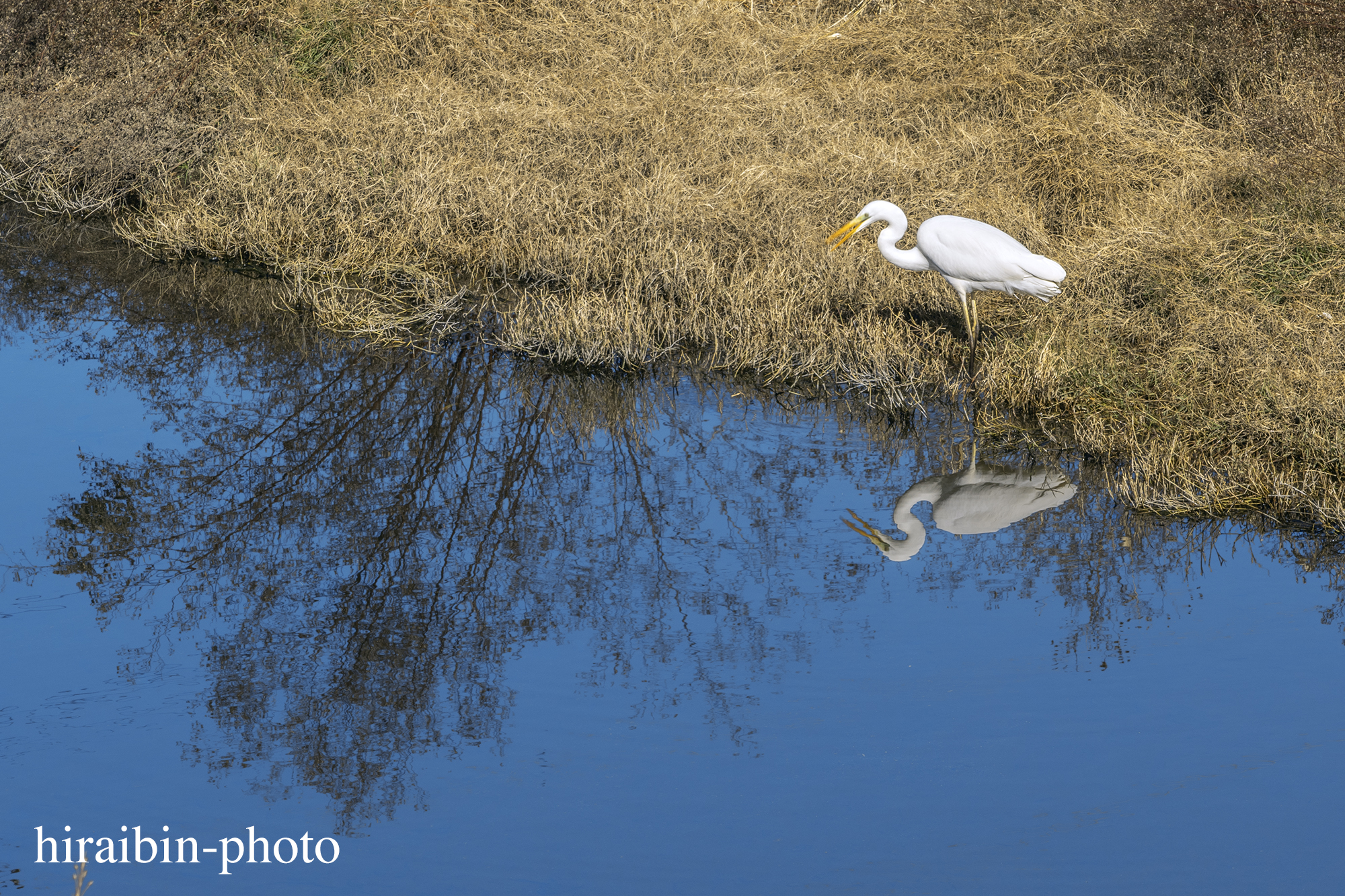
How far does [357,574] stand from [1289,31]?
808cm

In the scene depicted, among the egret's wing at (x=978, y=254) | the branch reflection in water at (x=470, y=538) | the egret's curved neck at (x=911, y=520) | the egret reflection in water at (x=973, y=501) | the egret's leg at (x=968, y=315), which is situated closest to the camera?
the branch reflection in water at (x=470, y=538)

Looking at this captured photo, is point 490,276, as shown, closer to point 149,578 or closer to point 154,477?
point 154,477

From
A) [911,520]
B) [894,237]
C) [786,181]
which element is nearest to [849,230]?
[894,237]

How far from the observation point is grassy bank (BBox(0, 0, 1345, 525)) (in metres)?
7.10

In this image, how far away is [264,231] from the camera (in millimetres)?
9266

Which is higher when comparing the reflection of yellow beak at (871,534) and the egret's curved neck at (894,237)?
the egret's curved neck at (894,237)

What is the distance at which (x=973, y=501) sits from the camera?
6160 millimetres

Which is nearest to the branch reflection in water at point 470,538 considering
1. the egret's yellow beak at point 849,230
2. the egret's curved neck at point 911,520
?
the egret's curved neck at point 911,520

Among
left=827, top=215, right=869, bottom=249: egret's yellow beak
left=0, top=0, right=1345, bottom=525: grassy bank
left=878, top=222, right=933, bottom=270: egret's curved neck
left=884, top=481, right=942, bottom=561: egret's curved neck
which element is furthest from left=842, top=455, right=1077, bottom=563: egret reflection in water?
left=827, top=215, right=869, bottom=249: egret's yellow beak

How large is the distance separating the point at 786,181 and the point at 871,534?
3947mm

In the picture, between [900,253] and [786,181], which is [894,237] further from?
[786,181]

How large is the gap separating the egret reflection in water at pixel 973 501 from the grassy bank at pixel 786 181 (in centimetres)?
38

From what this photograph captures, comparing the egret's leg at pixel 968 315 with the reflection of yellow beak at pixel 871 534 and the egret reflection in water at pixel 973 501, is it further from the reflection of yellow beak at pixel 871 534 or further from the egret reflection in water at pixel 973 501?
the reflection of yellow beak at pixel 871 534

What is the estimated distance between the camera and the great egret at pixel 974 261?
702cm
